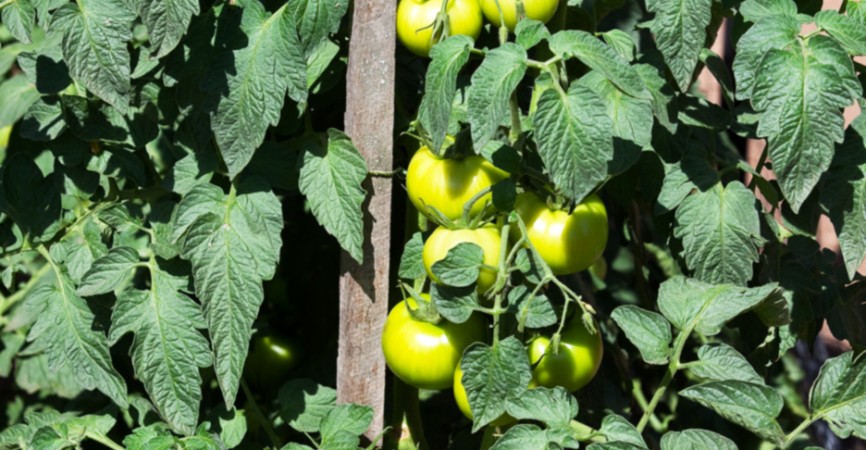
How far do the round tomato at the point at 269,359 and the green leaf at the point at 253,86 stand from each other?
51cm

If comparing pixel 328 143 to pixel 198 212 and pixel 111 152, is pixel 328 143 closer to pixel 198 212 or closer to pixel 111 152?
pixel 198 212

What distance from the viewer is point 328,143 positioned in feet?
4.39

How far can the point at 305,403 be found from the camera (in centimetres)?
149

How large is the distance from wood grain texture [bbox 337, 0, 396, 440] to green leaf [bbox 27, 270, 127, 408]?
302mm

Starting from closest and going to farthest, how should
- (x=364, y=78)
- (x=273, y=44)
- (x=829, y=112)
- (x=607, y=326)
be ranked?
(x=829, y=112) < (x=273, y=44) < (x=364, y=78) < (x=607, y=326)

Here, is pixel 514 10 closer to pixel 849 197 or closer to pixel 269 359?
pixel 849 197

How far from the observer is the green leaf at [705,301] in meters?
1.22

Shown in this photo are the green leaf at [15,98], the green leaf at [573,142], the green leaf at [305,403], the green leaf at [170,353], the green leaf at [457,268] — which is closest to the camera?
the green leaf at [573,142]

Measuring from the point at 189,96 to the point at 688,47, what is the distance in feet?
1.97

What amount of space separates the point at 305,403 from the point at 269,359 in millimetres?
204

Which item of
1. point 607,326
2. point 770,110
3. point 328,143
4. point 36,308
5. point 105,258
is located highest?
point 770,110

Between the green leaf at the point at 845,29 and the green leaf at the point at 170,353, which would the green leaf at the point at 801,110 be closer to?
the green leaf at the point at 845,29

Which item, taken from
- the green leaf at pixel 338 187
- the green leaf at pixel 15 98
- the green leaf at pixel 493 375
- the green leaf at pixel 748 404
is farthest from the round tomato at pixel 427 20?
the green leaf at pixel 15 98

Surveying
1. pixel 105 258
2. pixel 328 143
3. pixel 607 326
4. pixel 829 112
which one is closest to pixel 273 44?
pixel 328 143
